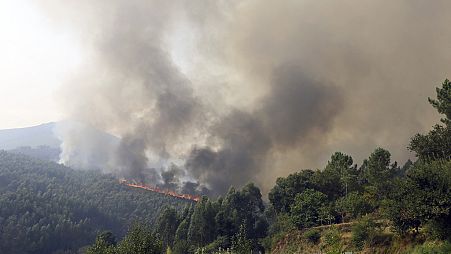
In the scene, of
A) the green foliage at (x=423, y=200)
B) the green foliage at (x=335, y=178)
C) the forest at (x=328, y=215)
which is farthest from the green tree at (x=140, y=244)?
the green foliage at (x=335, y=178)

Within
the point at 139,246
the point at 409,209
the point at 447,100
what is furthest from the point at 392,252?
the point at 139,246

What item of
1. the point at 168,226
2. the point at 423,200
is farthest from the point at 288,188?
the point at 423,200

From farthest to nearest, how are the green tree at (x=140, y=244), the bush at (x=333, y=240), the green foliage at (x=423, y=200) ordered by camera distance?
the bush at (x=333, y=240) < the green foliage at (x=423, y=200) < the green tree at (x=140, y=244)

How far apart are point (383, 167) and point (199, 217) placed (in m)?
58.1

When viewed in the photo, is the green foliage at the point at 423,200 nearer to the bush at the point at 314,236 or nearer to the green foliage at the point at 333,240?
the green foliage at the point at 333,240

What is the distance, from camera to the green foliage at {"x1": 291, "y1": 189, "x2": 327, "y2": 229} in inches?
3228

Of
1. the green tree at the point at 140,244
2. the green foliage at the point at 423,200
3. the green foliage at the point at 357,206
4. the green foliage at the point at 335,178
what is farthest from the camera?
the green foliage at the point at 335,178

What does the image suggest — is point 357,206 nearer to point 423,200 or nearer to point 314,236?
point 314,236

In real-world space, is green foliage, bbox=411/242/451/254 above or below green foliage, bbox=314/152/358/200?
below

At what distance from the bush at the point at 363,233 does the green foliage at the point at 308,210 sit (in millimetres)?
25786

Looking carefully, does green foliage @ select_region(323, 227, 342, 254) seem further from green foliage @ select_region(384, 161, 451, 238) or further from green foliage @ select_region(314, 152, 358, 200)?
green foliage @ select_region(314, 152, 358, 200)

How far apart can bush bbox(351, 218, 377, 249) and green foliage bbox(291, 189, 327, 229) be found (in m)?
25.8

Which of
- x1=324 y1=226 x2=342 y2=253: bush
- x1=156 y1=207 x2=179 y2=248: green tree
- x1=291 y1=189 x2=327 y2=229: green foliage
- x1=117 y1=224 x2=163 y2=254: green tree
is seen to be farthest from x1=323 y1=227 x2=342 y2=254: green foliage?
x1=156 y1=207 x2=179 y2=248: green tree

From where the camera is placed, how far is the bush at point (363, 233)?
180ft
